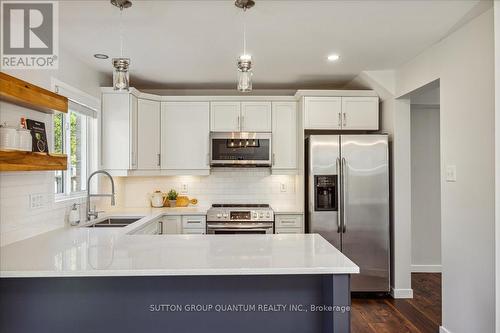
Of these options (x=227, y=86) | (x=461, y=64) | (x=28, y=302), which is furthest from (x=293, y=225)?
(x=28, y=302)

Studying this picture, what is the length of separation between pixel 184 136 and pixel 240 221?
4.07ft

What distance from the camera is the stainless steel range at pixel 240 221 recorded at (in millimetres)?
3852

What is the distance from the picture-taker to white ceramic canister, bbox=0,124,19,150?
77.6 inches

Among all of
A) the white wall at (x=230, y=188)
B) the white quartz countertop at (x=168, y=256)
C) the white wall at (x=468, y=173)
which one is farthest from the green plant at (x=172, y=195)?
the white wall at (x=468, y=173)

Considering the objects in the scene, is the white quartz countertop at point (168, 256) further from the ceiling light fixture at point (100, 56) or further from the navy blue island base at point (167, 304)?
the ceiling light fixture at point (100, 56)

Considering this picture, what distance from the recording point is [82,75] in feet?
11.2

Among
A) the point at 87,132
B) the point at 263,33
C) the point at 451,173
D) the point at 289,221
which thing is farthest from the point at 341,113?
the point at 87,132

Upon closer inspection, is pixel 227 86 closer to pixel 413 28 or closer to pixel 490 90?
pixel 413 28

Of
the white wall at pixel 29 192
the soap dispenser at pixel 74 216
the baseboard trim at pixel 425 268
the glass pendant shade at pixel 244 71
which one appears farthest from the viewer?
the baseboard trim at pixel 425 268

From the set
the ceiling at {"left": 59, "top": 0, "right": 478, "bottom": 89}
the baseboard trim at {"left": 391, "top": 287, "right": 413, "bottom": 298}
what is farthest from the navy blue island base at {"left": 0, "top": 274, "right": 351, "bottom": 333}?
the baseboard trim at {"left": 391, "top": 287, "right": 413, "bottom": 298}

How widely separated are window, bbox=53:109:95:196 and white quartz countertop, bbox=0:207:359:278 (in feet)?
2.69

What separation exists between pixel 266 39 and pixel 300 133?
1.45 m

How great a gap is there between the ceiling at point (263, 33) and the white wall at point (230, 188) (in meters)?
1.30

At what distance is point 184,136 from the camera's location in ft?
13.9
